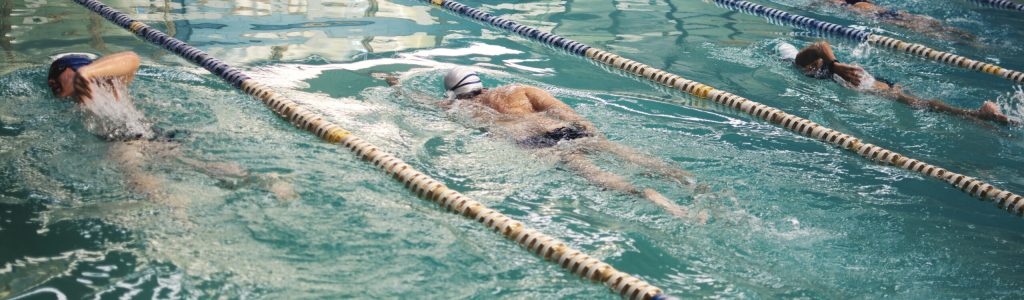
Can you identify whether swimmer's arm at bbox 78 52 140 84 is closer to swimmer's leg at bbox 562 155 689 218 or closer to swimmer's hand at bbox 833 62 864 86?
swimmer's leg at bbox 562 155 689 218

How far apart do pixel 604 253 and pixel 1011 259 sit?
71.3 inches

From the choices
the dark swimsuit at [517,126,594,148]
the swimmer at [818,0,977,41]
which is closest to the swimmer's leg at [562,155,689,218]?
the dark swimsuit at [517,126,594,148]

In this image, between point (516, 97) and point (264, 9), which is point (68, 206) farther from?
point (264, 9)

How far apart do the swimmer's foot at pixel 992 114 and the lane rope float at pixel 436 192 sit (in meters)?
3.73

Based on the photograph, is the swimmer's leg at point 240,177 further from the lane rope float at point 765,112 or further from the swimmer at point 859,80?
the swimmer at point 859,80

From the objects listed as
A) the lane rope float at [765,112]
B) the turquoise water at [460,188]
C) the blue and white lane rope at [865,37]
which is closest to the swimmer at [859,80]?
the turquoise water at [460,188]

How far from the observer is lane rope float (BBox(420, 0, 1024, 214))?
496 cm

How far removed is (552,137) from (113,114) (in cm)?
→ 228

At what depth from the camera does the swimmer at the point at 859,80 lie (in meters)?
6.23

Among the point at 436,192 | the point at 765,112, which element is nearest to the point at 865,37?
the point at 765,112

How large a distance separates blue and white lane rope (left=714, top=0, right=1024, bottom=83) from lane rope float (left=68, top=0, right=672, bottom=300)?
17.4ft

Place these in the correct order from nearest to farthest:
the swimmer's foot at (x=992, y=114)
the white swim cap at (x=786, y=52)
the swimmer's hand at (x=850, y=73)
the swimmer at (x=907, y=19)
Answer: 1. the swimmer's foot at (x=992, y=114)
2. the swimmer's hand at (x=850, y=73)
3. the white swim cap at (x=786, y=52)
4. the swimmer at (x=907, y=19)

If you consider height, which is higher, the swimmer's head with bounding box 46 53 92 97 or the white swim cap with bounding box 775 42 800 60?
the swimmer's head with bounding box 46 53 92 97

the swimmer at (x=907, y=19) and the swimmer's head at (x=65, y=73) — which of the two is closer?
the swimmer's head at (x=65, y=73)
